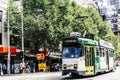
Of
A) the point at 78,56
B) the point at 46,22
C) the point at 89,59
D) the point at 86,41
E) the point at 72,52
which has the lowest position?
the point at 89,59

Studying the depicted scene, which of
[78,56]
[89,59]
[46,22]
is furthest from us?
[46,22]

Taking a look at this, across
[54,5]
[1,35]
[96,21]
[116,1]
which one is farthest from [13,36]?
[116,1]

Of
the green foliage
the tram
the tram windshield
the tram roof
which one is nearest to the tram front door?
the tram

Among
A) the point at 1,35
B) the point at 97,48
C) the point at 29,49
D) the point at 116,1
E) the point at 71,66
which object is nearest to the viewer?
the point at 71,66

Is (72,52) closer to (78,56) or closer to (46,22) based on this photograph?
(78,56)

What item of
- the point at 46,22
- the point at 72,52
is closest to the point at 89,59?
the point at 72,52

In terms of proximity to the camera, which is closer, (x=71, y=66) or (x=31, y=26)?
(x=71, y=66)

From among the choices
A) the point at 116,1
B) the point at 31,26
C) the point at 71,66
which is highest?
the point at 116,1

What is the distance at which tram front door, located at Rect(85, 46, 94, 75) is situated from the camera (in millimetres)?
32031

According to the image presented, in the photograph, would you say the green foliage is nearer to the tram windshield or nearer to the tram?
the tram

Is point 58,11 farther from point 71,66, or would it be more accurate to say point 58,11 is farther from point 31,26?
point 71,66

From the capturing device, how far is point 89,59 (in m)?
32.5

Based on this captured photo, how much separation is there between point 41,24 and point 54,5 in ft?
11.7

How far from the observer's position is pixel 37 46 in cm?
5709
